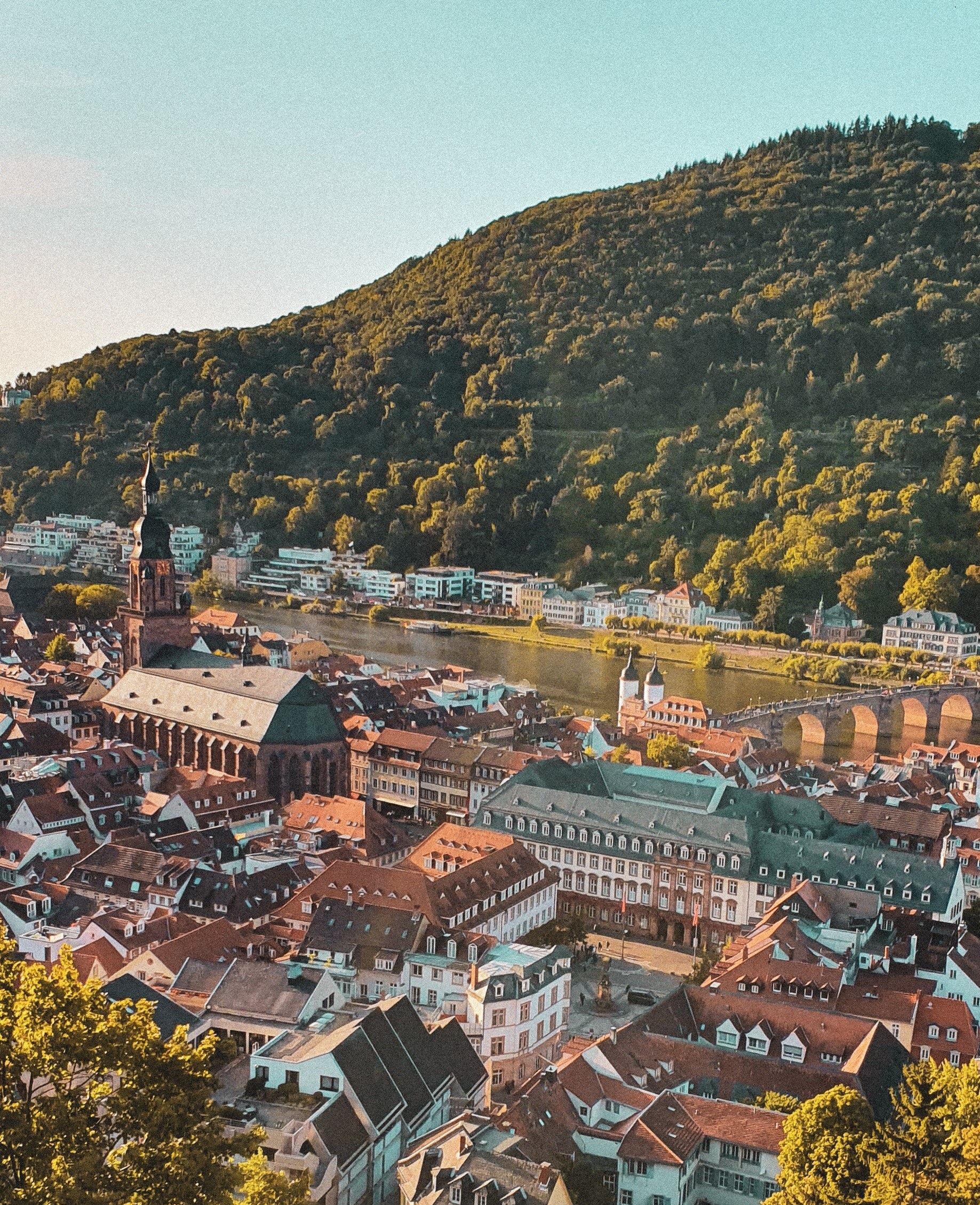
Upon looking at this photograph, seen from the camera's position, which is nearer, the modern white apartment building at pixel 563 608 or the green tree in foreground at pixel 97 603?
the green tree in foreground at pixel 97 603

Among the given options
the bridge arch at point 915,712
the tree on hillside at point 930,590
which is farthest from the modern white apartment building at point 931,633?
the bridge arch at point 915,712

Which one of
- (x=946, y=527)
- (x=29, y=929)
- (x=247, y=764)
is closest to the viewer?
(x=29, y=929)

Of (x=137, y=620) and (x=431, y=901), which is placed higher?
(x=137, y=620)

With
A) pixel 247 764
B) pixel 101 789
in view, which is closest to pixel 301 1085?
pixel 101 789

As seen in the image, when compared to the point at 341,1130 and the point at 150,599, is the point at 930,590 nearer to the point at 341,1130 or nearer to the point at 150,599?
the point at 150,599

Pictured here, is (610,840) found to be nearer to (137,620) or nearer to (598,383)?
(137,620)

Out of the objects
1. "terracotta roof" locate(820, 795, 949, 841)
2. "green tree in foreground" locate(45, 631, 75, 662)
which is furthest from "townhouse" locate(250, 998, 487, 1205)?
"green tree in foreground" locate(45, 631, 75, 662)

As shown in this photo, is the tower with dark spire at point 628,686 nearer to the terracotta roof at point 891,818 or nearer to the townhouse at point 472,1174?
the terracotta roof at point 891,818

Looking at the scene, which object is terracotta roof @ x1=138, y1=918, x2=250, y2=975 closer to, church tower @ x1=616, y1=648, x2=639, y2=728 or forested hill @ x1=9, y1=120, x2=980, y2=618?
church tower @ x1=616, y1=648, x2=639, y2=728
